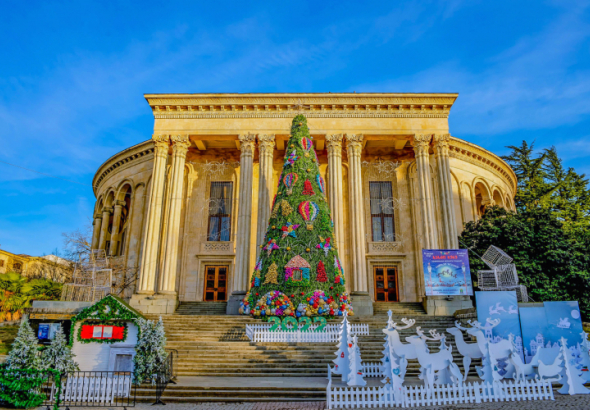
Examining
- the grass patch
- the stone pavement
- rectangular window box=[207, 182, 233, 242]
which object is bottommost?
the stone pavement

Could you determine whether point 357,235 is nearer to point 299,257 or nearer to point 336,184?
point 336,184

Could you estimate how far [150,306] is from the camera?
2155cm

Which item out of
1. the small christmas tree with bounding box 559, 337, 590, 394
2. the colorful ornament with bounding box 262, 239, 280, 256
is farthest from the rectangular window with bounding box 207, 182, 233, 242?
the small christmas tree with bounding box 559, 337, 590, 394

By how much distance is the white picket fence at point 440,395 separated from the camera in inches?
340

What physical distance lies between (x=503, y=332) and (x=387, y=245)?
1449 centimetres

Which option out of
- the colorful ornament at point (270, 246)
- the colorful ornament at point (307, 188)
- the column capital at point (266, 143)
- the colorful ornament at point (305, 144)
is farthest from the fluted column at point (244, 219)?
the colorful ornament at point (307, 188)

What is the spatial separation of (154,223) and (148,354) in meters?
13.8

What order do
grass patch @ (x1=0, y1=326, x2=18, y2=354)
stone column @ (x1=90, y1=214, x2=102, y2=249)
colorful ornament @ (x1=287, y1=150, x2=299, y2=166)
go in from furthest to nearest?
stone column @ (x1=90, y1=214, x2=102, y2=249) → colorful ornament @ (x1=287, y1=150, x2=299, y2=166) → grass patch @ (x1=0, y1=326, x2=18, y2=354)

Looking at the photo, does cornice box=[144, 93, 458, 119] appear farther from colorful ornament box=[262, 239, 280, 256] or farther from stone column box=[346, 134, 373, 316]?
colorful ornament box=[262, 239, 280, 256]

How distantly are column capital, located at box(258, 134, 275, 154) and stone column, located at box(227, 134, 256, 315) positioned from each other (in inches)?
18.1

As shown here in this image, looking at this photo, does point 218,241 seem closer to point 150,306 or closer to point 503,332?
point 150,306

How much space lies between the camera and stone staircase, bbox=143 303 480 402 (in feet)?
33.7

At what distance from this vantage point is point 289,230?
17.9 meters

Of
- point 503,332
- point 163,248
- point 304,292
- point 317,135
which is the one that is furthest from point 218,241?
point 503,332
